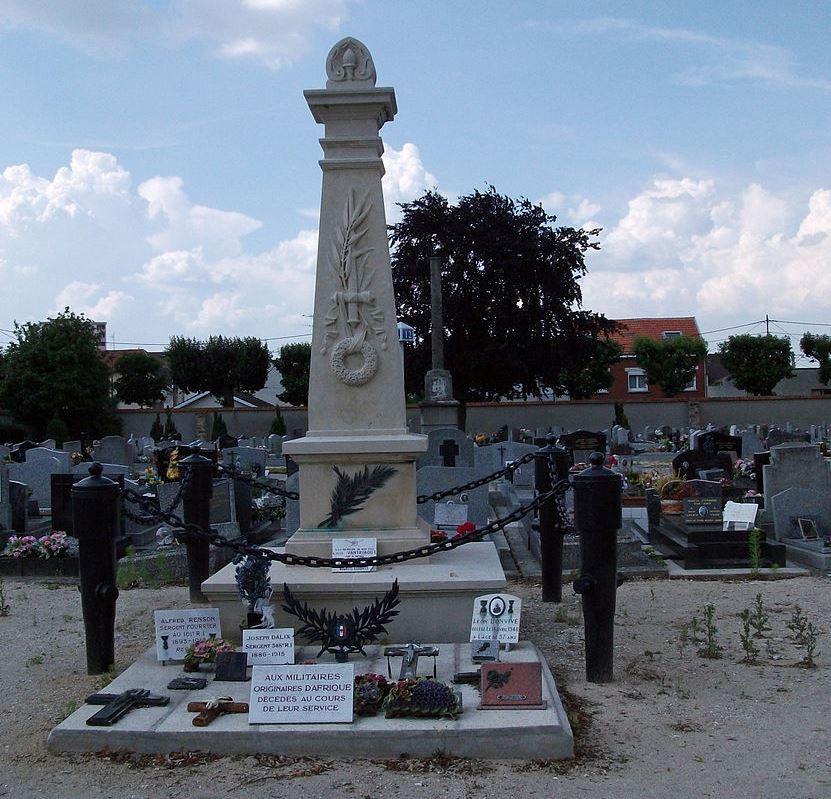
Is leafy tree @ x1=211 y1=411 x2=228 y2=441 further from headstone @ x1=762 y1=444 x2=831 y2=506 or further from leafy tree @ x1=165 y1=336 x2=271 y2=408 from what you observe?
headstone @ x1=762 y1=444 x2=831 y2=506

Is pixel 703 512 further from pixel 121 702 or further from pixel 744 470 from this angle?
pixel 121 702

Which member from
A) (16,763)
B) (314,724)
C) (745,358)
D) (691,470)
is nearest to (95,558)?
(16,763)

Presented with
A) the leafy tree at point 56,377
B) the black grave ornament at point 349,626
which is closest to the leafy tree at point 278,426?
the leafy tree at point 56,377

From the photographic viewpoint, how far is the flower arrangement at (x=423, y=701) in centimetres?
434

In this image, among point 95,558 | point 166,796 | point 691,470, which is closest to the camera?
point 166,796

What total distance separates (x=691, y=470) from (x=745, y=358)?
3888 centimetres

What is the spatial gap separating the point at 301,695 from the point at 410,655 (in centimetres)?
86

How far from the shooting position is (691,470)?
14242 mm

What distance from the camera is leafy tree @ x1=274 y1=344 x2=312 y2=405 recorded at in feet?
170

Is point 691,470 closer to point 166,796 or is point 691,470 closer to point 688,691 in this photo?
point 688,691

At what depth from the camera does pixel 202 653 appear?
5.22 metres

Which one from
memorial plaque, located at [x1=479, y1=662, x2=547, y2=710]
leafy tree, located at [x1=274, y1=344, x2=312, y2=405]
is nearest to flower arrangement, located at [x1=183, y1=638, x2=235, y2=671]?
memorial plaque, located at [x1=479, y1=662, x2=547, y2=710]

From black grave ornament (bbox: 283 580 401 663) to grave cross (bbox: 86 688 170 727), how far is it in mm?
975

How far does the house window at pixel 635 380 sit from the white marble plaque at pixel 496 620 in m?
47.6
